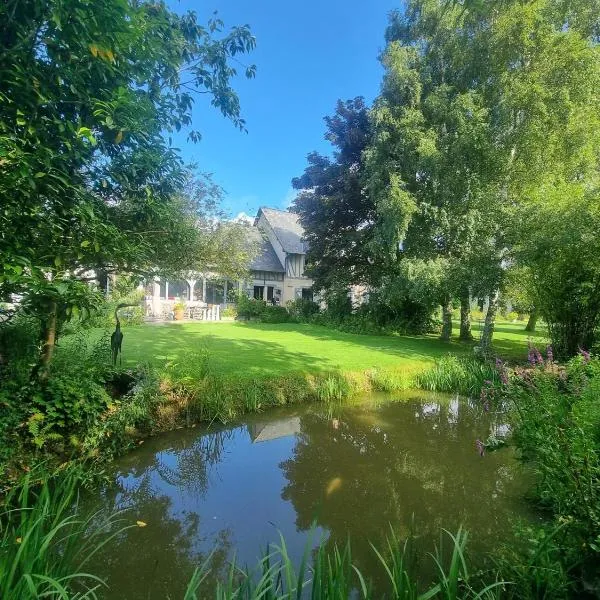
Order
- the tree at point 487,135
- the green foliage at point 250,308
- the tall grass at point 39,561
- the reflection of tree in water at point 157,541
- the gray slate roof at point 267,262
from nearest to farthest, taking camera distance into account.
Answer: the tall grass at point 39,561
the reflection of tree in water at point 157,541
the tree at point 487,135
the green foliage at point 250,308
the gray slate roof at point 267,262

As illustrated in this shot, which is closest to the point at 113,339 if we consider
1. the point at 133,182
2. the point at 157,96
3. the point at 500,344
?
the point at 133,182

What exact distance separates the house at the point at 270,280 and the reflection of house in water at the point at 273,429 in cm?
1738

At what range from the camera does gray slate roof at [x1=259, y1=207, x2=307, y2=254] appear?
28742mm

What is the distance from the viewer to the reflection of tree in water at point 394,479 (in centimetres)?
388

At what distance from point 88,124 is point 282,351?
885cm

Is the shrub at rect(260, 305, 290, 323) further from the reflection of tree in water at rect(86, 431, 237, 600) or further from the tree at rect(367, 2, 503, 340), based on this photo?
the reflection of tree in water at rect(86, 431, 237, 600)

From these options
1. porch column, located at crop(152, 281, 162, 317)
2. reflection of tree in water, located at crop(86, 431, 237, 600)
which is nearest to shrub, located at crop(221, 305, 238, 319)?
porch column, located at crop(152, 281, 162, 317)

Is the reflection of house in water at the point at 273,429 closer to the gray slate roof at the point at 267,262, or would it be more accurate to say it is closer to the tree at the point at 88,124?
the tree at the point at 88,124

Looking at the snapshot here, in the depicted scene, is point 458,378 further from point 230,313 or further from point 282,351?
point 230,313

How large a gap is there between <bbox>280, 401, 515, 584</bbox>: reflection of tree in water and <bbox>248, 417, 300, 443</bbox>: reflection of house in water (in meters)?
0.26

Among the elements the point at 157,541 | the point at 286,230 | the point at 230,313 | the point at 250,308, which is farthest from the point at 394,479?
the point at 286,230

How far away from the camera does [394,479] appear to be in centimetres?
493

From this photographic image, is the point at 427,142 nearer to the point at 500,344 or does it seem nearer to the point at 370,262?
the point at 370,262

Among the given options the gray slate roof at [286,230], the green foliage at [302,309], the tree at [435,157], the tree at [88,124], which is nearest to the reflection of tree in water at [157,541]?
the tree at [88,124]
